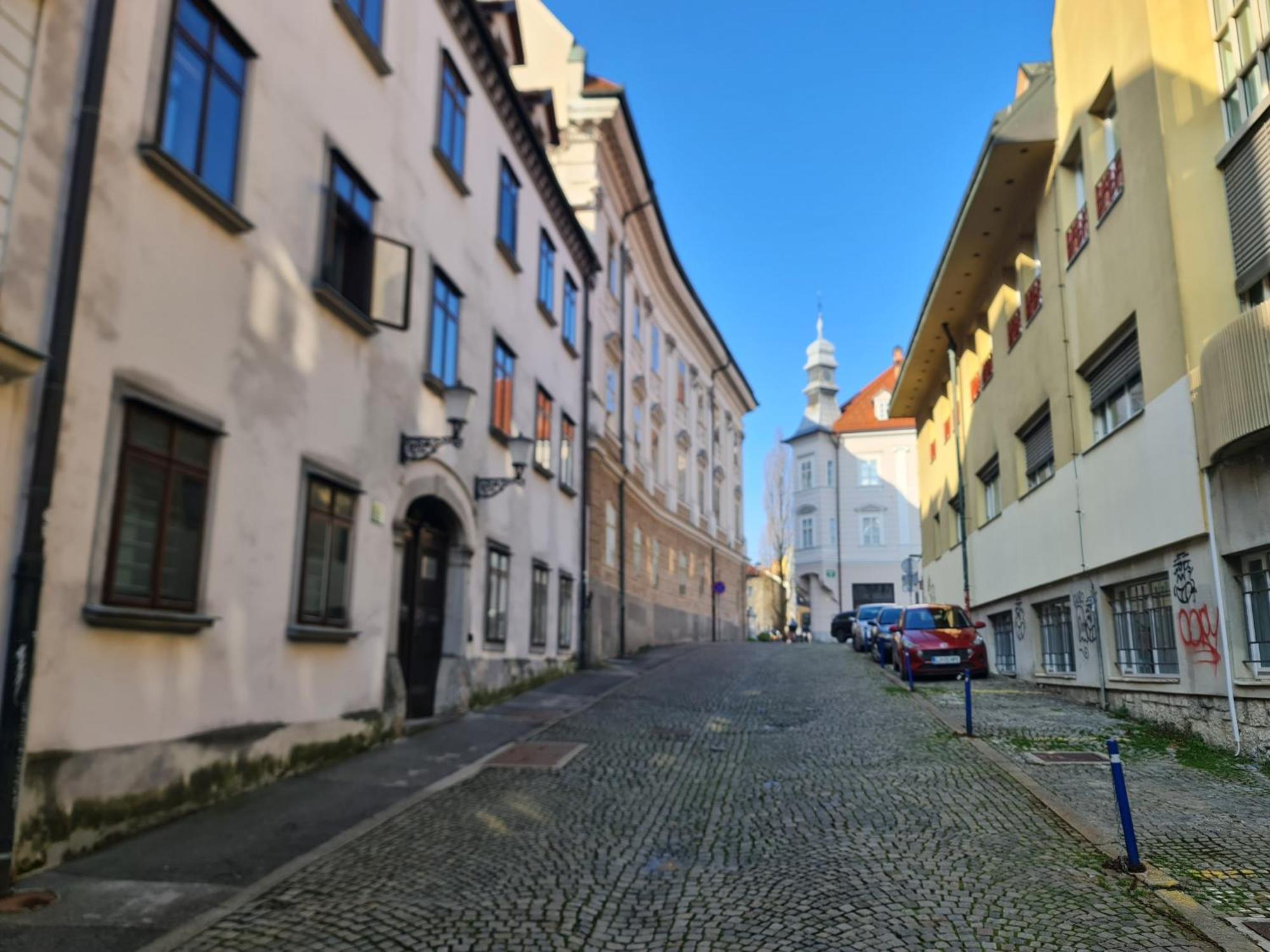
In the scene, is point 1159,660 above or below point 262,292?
below

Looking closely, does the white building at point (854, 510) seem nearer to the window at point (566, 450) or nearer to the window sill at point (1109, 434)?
the window at point (566, 450)

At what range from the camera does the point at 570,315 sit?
2244 cm

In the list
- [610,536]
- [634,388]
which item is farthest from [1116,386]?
[634,388]

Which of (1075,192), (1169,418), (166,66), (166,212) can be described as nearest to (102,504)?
(166,212)

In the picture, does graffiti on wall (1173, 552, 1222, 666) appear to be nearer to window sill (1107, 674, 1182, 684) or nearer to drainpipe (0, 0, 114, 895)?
window sill (1107, 674, 1182, 684)

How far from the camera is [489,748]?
1155 cm

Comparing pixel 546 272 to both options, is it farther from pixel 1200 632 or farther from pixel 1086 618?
pixel 1200 632

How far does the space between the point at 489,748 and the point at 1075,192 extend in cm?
1254

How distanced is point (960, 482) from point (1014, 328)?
21.7ft

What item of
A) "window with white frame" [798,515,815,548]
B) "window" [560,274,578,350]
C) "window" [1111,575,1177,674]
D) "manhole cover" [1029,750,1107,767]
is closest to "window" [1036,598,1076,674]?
"window" [1111,575,1177,674]

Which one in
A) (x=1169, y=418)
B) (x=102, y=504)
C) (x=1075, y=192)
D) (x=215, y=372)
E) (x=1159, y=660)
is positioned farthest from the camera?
(x=1075, y=192)

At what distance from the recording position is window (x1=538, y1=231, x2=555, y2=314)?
19734mm

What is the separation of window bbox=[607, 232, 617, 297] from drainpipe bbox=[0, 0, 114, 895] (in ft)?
67.7

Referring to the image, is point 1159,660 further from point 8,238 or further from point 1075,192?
point 8,238
